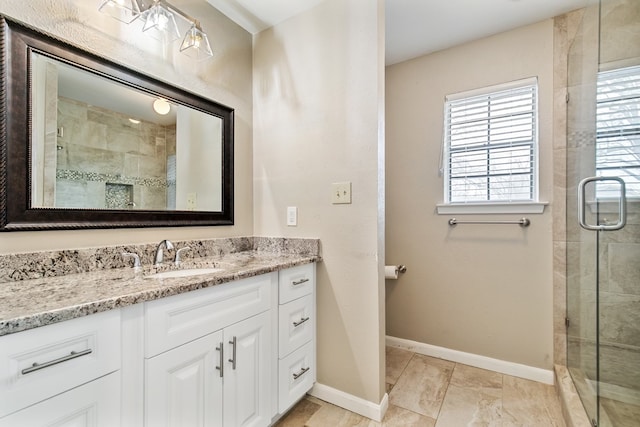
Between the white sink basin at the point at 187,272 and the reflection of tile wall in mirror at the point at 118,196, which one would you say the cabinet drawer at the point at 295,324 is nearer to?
the white sink basin at the point at 187,272

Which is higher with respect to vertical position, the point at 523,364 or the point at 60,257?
the point at 60,257

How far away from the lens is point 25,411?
26.6 inches

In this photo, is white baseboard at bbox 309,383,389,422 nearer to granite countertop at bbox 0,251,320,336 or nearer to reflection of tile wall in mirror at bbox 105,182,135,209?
granite countertop at bbox 0,251,320,336

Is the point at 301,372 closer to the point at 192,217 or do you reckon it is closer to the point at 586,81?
the point at 192,217

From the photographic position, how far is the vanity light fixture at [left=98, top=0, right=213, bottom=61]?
131 centimetres

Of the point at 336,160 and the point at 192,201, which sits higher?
the point at 336,160

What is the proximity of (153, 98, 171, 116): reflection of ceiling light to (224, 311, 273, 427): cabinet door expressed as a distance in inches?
44.4

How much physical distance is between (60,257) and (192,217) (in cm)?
61

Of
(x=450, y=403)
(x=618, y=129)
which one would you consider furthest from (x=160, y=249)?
(x=618, y=129)

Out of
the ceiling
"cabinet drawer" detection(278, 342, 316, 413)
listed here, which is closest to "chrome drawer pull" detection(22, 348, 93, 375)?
"cabinet drawer" detection(278, 342, 316, 413)

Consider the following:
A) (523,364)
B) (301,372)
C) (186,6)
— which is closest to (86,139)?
(186,6)

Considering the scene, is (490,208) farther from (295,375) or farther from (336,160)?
(295,375)

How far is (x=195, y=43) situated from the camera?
153 centimetres

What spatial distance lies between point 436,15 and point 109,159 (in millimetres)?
2050
